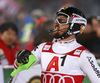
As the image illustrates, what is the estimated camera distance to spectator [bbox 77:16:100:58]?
6137 mm

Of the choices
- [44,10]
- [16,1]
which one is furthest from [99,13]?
[16,1]

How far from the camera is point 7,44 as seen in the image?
6.50 m

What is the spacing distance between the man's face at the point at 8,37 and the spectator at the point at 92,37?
5.04 ft

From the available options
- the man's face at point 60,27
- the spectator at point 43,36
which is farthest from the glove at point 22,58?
the spectator at point 43,36

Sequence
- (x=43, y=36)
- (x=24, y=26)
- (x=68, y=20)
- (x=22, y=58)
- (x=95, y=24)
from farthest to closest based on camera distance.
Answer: (x=24, y=26) → (x=95, y=24) → (x=43, y=36) → (x=68, y=20) → (x=22, y=58)

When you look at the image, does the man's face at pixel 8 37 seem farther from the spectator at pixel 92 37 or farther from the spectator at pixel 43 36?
the spectator at pixel 92 37

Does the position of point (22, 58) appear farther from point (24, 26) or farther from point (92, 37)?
point (24, 26)

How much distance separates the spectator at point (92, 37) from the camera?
614cm

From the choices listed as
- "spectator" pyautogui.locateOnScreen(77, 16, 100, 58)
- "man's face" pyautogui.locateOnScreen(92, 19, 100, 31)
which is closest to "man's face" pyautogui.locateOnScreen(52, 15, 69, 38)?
"spectator" pyautogui.locateOnScreen(77, 16, 100, 58)

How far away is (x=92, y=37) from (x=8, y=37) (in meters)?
1.80

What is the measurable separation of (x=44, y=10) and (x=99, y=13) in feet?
6.38

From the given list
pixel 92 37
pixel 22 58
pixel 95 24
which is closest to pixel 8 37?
pixel 92 37

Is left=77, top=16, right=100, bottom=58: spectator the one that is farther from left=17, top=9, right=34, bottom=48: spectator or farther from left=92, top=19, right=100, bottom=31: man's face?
left=17, top=9, right=34, bottom=48: spectator

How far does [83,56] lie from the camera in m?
3.54
